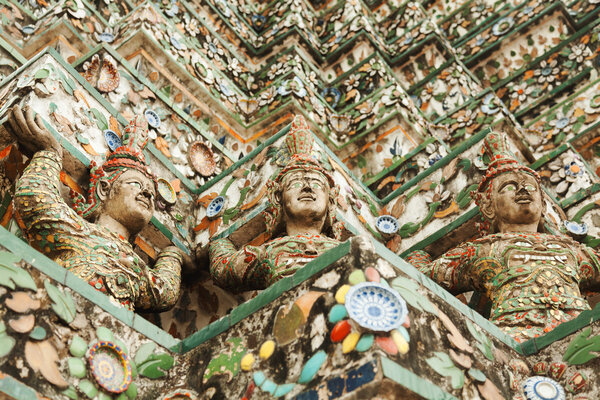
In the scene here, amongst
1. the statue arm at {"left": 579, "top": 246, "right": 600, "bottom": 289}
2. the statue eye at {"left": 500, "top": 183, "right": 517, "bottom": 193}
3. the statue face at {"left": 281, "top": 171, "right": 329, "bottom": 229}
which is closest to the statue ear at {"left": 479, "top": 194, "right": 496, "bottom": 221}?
the statue eye at {"left": 500, "top": 183, "right": 517, "bottom": 193}

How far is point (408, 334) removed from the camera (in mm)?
4852

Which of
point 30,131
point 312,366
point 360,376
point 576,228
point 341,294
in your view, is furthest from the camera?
point 576,228

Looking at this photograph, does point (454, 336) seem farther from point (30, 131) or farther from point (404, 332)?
point (30, 131)

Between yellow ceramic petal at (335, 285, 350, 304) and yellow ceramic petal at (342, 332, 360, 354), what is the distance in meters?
0.24

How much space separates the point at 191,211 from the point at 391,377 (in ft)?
14.4

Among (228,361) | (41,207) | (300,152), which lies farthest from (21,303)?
(300,152)

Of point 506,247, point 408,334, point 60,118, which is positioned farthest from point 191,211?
point 408,334

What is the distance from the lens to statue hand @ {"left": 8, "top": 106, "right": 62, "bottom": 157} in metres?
6.89

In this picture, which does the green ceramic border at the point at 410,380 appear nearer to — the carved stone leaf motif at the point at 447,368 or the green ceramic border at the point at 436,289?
the carved stone leaf motif at the point at 447,368

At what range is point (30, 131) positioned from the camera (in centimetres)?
690

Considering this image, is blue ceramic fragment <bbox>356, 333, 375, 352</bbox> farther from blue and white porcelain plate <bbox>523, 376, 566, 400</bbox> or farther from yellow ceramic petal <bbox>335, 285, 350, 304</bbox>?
blue and white porcelain plate <bbox>523, 376, 566, 400</bbox>

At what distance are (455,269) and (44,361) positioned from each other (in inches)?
142

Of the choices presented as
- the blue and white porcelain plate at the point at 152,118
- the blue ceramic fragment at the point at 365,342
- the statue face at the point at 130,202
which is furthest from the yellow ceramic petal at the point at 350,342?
the blue and white porcelain plate at the point at 152,118

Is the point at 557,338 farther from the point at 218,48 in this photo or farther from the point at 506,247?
the point at 218,48
